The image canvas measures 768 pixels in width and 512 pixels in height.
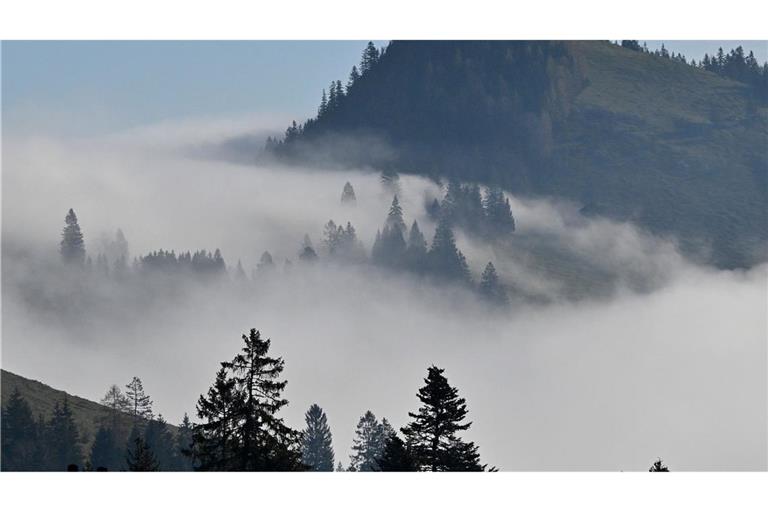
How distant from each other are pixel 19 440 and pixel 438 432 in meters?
82.3

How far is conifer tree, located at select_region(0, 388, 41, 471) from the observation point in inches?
6353

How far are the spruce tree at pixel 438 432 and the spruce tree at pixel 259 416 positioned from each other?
10075 mm

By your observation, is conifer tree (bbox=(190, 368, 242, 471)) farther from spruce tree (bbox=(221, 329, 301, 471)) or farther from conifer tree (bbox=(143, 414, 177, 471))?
conifer tree (bbox=(143, 414, 177, 471))

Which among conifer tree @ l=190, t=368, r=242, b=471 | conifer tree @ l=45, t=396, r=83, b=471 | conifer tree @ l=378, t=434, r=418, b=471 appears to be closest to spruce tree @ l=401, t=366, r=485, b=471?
conifer tree @ l=378, t=434, r=418, b=471

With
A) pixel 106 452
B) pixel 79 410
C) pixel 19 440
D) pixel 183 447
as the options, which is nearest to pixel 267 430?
pixel 183 447

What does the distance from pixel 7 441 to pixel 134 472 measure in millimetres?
85077

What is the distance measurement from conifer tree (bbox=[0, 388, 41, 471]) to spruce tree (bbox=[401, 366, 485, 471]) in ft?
250

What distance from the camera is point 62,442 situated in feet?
549

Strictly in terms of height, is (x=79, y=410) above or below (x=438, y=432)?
above

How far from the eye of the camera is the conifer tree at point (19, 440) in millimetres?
161375

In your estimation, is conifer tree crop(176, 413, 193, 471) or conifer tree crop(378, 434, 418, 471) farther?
conifer tree crop(176, 413, 193, 471)

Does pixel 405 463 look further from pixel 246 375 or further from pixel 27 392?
pixel 27 392

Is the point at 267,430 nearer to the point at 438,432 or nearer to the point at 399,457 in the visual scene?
the point at 399,457

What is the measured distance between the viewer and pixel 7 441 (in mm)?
164375
